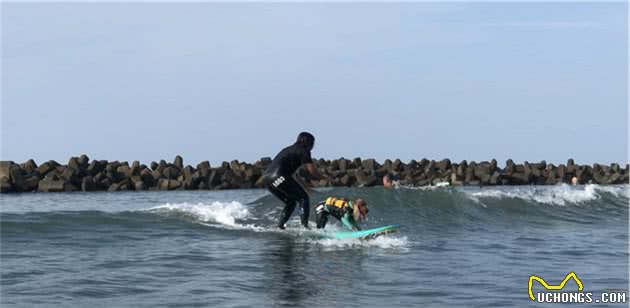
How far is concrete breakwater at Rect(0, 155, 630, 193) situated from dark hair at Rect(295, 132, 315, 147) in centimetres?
1781

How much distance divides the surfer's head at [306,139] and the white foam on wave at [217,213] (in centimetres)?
288

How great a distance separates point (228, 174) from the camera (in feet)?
124

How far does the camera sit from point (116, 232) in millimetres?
15242

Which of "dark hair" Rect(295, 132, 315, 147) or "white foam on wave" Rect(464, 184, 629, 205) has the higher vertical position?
"dark hair" Rect(295, 132, 315, 147)

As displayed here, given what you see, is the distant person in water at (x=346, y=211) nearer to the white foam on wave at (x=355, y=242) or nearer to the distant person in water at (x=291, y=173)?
the white foam on wave at (x=355, y=242)

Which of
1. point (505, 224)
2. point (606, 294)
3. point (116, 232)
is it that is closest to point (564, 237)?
point (505, 224)

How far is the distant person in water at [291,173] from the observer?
48.4 feet

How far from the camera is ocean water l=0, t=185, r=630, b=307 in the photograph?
930 cm

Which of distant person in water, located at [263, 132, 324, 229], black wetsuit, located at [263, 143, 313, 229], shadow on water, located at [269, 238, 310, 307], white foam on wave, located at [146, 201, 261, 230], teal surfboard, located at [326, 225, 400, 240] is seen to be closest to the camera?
shadow on water, located at [269, 238, 310, 307]

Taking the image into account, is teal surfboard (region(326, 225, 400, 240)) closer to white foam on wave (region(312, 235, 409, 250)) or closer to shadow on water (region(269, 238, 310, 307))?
white foam on wave (region(312, 235, 409, 250))

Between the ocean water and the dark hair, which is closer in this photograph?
the ocean water

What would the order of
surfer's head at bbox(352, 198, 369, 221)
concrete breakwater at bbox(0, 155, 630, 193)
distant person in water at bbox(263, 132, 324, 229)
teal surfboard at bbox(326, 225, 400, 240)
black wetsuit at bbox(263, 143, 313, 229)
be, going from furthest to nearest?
concrete breakwater at bbox(0, 155, 630, 193), black wetsuit at bbox(263, 143, 313, 229), distant person in water at bbox(263, 132, 324, 229), surfer's head at bbox(352, 198, 369, 221), teal surfboard at bbox(326, 225, 400, 240)

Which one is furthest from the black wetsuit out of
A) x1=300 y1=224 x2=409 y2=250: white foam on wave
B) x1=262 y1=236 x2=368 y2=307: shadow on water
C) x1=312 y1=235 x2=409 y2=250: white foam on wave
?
x1=312 y1=235 x2=409 y2=250: white foam on wave

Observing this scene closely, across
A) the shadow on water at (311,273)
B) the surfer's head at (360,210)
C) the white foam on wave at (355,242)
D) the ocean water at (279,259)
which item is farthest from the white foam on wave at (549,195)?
the shadow on water at (311,273)
